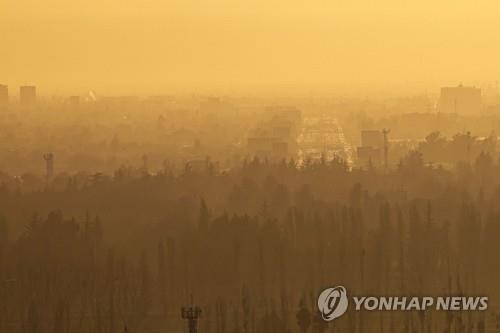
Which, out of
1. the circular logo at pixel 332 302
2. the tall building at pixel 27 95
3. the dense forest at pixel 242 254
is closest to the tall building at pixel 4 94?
the tall building at pixel 27 95

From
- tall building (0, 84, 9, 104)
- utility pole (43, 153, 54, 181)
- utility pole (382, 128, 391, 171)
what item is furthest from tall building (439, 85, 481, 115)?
utility pole (43, 153, 54, 181)

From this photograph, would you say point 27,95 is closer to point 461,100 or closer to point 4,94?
point 4,94

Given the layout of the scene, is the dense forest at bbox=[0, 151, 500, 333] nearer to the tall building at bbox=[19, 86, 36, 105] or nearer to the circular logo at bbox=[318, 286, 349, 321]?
the circular logo at bbox=[318, 286, 349, 321]

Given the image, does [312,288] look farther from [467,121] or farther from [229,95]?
[229,95]

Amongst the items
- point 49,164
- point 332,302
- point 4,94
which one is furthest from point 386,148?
point 332,302

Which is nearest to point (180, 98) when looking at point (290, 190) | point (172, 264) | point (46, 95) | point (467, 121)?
point (46, 95)

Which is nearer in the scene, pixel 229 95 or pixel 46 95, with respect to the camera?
pixel 46 95
